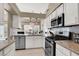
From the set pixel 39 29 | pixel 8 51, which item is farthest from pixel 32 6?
pixel 8 51

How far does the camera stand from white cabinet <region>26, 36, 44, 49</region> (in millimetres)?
6693

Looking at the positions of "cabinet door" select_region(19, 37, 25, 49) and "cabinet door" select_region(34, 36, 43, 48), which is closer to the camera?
"cabinet door" select_region(19, 37, 25, 49)

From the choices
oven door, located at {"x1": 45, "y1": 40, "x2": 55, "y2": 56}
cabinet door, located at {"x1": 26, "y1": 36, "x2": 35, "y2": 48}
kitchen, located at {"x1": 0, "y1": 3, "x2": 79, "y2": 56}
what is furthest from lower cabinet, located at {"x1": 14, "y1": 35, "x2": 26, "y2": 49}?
oven door, located at {"x1": 45, "y1": 40, "x2": 55, "y2": 56}

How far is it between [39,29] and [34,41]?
1538 mm

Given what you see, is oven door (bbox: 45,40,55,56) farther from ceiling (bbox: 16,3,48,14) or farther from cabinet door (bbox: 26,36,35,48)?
cabinet door (bbox: 26,36,35,48)

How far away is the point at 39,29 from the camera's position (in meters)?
8.17

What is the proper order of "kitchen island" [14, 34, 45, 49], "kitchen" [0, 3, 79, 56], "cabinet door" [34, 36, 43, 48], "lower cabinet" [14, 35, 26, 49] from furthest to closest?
1. "cabinet door" [34, 36, 43, 48]
2. "kitchen island" [14, 34, 45, 49]
3. "lower cabinet" [14, 35, 26, 49]
4. "kitchen" [0, 3, 79, 56]

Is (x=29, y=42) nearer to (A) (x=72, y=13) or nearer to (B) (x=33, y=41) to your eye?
(B) (x=33, y=41)

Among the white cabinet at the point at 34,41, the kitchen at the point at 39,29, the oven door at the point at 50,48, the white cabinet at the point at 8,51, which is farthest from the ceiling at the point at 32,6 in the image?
the white cabinet at the point at 8,51

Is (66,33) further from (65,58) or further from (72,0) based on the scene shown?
(65,58)

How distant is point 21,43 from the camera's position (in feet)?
21.5

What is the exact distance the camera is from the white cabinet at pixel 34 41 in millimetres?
6693

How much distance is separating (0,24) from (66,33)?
2547 millimetres

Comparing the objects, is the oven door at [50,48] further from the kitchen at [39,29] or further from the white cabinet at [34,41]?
the white cabinet at [34,41]
